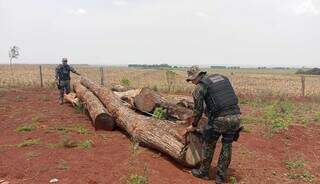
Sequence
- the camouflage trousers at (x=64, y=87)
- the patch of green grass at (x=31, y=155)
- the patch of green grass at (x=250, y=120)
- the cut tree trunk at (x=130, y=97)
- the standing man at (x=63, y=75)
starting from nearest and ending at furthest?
the patch of green grass at (x=31, y=155) < the cut tree trunk at (x=130, y=97) < the patch of green grass at (x=250, y=120) < the standing man at (x=63, y=75) < the camouflage trousers at (x=64, y=87)

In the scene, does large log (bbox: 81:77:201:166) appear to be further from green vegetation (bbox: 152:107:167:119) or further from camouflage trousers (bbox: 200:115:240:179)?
green vegetation (bbox: 152:107:167:119)

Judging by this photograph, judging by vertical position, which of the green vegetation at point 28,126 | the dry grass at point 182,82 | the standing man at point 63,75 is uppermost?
the standing man at point 63,75

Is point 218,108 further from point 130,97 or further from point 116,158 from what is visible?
point 130,97

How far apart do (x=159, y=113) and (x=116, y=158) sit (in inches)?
92.5

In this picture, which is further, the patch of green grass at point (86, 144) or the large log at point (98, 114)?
the large log at point (98, 114)

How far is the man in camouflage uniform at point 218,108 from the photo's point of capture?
7.36 meters

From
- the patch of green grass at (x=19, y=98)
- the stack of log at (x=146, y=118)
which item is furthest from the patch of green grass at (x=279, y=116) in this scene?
the patch of green grass at (x=19, y=98)

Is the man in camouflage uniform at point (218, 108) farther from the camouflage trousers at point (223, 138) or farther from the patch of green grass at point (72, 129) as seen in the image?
the patch of green grass at point (72, 129)

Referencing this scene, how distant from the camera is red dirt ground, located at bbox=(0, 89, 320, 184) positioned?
7309mm

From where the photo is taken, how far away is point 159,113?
1035cm

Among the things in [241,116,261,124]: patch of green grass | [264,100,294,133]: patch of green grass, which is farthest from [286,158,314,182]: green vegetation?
[241,116,261,124]: patch of green grass

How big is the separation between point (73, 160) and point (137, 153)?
1.19 meters

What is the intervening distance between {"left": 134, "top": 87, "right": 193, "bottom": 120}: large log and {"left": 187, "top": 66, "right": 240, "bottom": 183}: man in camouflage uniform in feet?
9.12

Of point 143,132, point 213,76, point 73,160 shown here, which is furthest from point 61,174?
point 213,76
